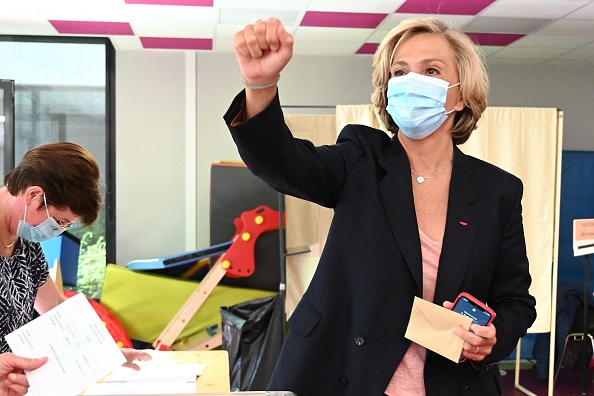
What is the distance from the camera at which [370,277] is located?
1.28 metres

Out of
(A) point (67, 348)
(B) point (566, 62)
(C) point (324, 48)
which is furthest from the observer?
(B) point (566, 62)

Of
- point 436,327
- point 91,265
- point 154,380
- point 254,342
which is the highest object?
point 436,327

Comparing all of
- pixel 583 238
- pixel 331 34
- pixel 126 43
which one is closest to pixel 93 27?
pixel 126 43

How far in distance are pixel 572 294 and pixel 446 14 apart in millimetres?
2385

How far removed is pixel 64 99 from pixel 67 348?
463cm

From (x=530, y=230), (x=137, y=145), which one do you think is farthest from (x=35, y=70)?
(x=530, y=230)

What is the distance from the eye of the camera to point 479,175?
1.46 m

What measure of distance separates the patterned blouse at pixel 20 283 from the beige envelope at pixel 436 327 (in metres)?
1.13

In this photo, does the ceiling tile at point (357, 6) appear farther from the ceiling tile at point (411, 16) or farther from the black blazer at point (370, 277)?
the black blazer at point (370, 277)

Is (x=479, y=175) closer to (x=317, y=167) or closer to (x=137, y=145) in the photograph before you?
(x=317, y=167)

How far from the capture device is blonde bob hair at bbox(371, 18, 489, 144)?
1.48 metres

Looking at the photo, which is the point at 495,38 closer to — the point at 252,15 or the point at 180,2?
the point at 252,15

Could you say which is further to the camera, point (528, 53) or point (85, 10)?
point (528, 53)

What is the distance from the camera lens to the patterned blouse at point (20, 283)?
185 centimetres
